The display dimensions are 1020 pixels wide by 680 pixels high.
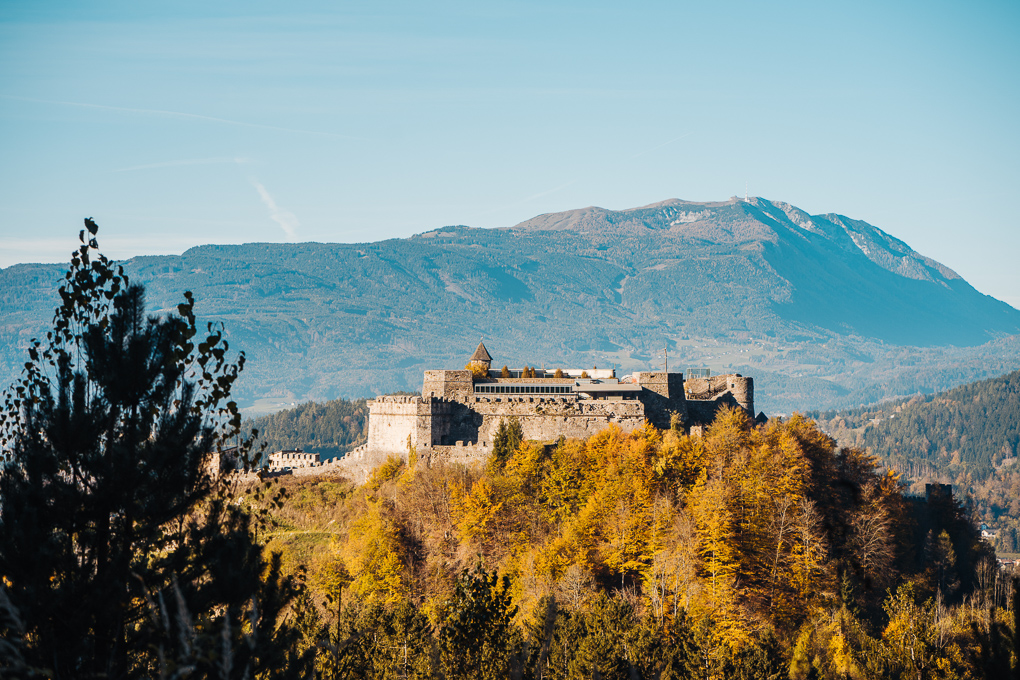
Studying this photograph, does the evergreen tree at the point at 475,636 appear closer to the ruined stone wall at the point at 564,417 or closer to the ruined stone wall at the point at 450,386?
the ruined stone wall at the point at 564,417

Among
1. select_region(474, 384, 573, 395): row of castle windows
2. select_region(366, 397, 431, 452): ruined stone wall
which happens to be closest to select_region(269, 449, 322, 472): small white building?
select_region(366, 397, 431, 452): ruined stone wall

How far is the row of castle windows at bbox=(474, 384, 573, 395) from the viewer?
262 feet

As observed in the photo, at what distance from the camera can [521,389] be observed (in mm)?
80500

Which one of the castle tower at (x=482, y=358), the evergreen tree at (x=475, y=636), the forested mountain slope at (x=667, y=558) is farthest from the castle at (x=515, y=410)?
the evergreen tree at (x=475, y=636)

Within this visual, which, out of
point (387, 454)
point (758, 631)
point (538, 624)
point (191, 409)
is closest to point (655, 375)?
point (387, 454)

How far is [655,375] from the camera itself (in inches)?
3073

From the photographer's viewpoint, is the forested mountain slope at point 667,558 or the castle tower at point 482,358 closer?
the forested mountain slope at point 667,558

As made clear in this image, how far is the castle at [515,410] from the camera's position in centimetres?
7325

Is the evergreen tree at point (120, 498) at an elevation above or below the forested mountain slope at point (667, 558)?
above

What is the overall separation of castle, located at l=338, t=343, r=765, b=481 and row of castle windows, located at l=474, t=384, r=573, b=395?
0.08 m

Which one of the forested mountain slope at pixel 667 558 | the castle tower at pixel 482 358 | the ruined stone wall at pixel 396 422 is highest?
the castle tower at pixel 482 358

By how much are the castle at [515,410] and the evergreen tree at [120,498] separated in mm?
51124

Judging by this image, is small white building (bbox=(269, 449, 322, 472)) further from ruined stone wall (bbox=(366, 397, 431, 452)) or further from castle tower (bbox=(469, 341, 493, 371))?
castle tower (bbox=(469, 341, 493, 371))

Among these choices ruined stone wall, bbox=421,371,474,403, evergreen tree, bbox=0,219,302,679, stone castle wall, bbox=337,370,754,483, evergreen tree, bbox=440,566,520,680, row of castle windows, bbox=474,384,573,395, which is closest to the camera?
evergreen tree, bbox=0,219,302,679
